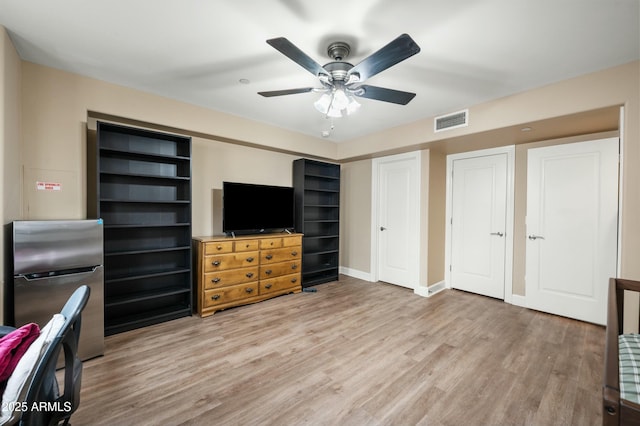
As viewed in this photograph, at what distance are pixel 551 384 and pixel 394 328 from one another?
1.31m

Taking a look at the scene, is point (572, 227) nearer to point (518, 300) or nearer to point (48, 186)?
point (518, 300)

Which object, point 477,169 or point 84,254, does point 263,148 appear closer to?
point 84,254

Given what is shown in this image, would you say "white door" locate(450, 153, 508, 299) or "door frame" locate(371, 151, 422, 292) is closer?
"white door" locate(450, 153, 508, 299)

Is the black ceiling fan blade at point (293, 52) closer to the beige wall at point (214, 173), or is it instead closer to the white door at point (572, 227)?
the beige wall at point (214, 173)

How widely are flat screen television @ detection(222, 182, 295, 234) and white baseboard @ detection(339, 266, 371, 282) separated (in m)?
1.71

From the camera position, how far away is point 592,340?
8.86ft

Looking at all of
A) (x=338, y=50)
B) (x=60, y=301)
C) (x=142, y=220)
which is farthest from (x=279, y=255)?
(x=338, y=50)

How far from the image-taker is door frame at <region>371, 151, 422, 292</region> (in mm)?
4199

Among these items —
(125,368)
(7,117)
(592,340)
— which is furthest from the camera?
(592,340)

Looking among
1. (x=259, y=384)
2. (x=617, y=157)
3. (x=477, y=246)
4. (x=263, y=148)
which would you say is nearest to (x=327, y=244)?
(x=263, y=148)

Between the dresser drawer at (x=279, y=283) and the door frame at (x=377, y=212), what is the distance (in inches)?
59.7

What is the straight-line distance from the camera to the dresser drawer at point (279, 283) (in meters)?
Answer: 3.73

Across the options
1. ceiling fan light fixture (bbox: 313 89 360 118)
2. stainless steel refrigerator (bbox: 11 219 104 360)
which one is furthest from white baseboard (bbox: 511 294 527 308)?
stainless steel refrigerator (bbox: 11 219 104 360)

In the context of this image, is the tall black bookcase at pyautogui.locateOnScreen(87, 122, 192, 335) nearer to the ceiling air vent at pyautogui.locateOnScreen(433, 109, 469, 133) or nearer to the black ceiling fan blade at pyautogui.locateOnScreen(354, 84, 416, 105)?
the black ceiling fan blade at pyautogui.locateOnScreen(354, 84, 416, 105)
